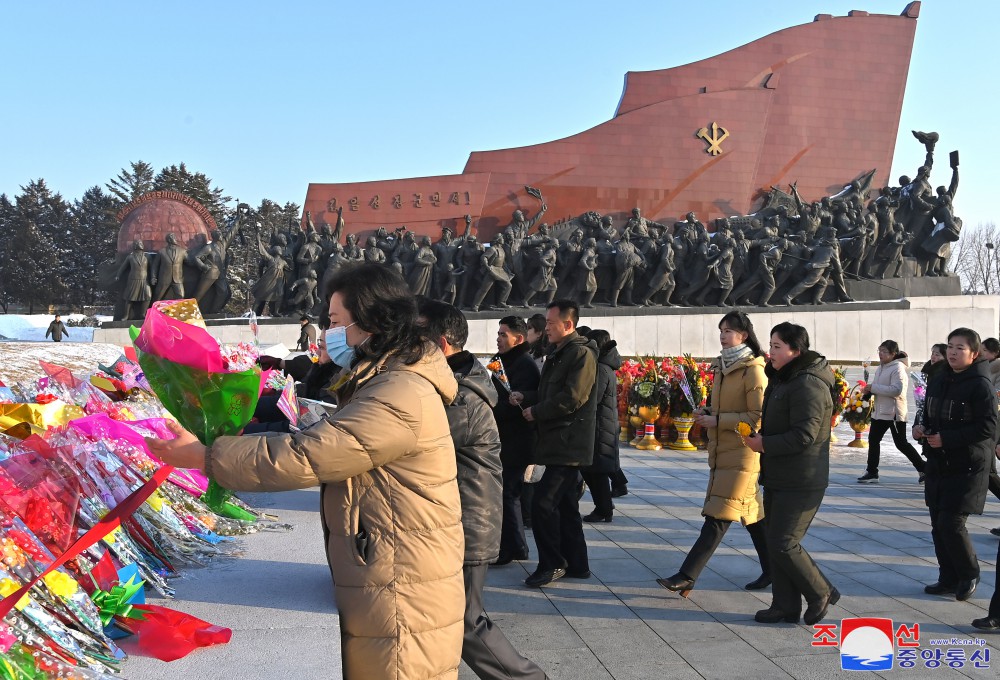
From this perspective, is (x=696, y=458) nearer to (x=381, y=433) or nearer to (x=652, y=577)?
(x=652, y=577)

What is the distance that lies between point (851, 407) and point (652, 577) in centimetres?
558

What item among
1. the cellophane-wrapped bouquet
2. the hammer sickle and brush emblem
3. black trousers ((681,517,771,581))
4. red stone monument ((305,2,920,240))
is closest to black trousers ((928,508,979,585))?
black trousers ((681,517,771,581))

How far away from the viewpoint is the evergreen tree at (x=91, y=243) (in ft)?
130

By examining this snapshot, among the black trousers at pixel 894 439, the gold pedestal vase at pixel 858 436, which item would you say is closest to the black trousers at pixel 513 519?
the black trousers at pixel 894 439

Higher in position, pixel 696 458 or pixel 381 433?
pixel 381 433

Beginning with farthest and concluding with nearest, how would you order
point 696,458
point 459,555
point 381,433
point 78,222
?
1. point 78,222
2. point 696,458
3. point 459,555
4. point 381,433

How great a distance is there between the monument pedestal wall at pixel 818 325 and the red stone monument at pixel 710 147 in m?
3.81

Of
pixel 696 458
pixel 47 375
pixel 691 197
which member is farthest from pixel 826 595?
pixel 691 197

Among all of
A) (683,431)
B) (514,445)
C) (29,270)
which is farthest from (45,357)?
(29,270)

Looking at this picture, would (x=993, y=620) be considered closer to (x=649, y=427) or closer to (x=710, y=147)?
(x=649, y=427)

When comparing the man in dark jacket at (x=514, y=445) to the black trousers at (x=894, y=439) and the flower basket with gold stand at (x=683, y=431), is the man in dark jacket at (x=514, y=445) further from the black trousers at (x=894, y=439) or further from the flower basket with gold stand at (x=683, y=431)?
the flower basket with gold stand at (x=683, y=431)

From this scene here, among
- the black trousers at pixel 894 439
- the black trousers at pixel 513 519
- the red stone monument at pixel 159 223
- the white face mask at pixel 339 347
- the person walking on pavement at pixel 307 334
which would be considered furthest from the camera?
the red stone monument at pixel 159 223

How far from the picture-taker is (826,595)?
3107 mm

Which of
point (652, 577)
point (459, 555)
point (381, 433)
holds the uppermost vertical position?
point (381, 433)
